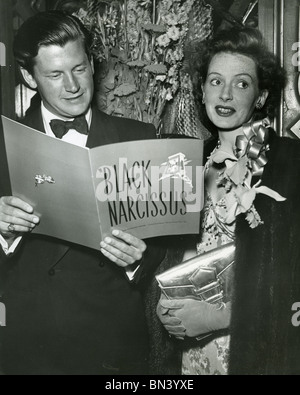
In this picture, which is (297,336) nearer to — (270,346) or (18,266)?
(270,346)

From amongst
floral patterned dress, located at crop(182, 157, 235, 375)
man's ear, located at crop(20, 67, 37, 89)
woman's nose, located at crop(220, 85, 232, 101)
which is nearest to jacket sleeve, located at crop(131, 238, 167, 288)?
floral patterned dress, located at crop(182, 157, 235, 375)

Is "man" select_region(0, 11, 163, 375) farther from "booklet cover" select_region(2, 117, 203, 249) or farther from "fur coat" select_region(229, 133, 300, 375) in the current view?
"fur coat" select_region(229, 133, 300, 375)

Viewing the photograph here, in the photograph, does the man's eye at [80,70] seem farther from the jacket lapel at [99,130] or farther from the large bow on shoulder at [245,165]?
the large bow on shoulder at [245,165]

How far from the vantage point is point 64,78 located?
5.09 ft

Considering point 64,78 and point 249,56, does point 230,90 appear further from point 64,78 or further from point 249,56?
point 64,78

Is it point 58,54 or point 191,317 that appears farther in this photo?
point 191,317

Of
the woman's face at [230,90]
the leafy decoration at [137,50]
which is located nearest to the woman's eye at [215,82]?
the woman's face at [230,90]

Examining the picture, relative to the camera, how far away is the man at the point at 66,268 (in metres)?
1.56

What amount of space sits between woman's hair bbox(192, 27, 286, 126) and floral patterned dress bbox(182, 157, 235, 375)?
26 centimetres

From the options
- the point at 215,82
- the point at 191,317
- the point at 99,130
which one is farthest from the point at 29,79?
the point at 191,317

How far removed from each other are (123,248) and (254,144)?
483mm

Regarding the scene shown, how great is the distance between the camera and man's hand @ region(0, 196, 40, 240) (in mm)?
1566

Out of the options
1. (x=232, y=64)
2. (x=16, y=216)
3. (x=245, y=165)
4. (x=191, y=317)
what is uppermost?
(x=232, y=64)
